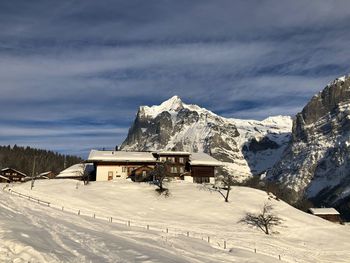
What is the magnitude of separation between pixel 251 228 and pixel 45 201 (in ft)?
102

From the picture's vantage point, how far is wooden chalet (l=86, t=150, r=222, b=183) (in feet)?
295

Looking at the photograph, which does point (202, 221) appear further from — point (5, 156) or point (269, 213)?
point (5, 156)

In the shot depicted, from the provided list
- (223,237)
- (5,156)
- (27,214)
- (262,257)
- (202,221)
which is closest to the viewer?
(262,257)

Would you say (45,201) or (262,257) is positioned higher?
(45,201)

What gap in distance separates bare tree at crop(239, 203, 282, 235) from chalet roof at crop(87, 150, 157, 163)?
31.8 metres

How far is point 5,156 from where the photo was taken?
193875 mm

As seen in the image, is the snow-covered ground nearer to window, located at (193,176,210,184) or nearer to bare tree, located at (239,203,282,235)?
bare tree, located at (239,203,282,235)

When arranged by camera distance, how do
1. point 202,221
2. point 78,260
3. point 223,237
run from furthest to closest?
point 202,221
point 223,237
point 78,260

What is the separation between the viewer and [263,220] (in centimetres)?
6525

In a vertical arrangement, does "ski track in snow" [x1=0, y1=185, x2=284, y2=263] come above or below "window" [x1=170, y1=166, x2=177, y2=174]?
below

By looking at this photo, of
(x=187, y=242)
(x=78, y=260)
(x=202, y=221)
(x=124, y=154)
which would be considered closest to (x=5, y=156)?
(x=124, y=154)

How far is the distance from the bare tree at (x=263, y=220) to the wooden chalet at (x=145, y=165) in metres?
27.7

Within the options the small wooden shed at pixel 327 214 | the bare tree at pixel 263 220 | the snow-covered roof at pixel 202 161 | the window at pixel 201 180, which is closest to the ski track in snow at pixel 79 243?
the bare tree at pixel 263 220

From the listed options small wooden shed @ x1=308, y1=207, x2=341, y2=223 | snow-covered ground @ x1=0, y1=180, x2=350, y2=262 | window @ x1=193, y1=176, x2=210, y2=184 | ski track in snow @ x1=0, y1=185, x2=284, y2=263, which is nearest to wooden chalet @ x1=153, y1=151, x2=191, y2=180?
window @ x1=193, y1=176, x2=210, y2=184
